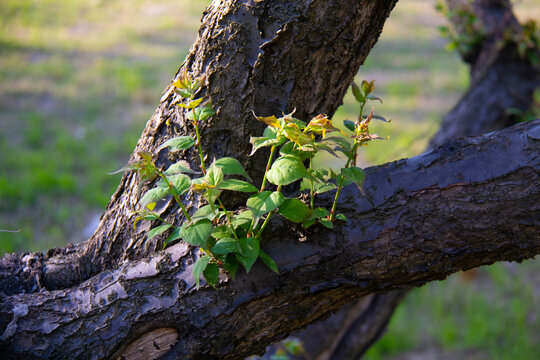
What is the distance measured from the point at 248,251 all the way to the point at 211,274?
0.11 m

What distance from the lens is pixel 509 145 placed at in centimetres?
129

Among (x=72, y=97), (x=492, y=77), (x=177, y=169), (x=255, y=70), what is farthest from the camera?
(x=72, y=97)

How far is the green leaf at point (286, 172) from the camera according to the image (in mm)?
1094

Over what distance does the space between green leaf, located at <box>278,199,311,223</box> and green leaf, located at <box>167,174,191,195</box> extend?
218 mm

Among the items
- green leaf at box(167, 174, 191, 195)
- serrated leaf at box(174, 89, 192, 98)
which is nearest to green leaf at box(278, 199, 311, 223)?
green leaf at box(167, 174, 191, 195)

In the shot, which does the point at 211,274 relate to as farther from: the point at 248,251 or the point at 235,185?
the point at 235,185

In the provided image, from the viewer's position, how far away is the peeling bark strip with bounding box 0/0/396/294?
4.50 feet

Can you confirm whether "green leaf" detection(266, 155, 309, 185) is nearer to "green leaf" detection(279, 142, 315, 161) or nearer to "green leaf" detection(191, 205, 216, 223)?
"green leaf" detection(279, 142, 315, 161)

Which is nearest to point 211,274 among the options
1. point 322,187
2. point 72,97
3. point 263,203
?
point 263,203

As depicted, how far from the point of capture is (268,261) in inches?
49.6

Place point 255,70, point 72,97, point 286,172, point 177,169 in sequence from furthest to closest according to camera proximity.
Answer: point 72,97 → point 255,70 → point 177,169 → point 286,172

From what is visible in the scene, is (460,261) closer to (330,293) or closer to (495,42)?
(330,293)

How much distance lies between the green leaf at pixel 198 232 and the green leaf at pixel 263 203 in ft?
0.34

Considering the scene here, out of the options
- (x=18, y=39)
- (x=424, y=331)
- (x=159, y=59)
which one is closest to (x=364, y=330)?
(x=424, y=331)
